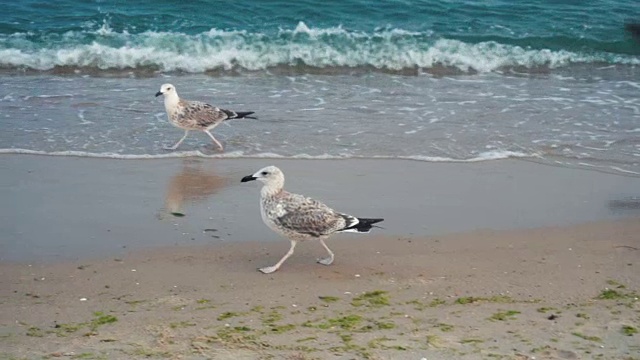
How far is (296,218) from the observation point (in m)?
7.30

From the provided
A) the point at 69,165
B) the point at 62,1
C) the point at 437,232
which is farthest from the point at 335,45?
the point at 437,232

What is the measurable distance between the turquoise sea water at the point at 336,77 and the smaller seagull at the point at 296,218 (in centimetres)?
283

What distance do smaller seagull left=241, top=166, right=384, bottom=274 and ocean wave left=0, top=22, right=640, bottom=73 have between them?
319 inches

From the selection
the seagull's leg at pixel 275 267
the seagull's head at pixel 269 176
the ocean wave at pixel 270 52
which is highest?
the seagull's head at pixel 269 176

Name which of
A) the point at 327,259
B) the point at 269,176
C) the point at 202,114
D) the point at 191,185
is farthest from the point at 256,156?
the point at 327,259

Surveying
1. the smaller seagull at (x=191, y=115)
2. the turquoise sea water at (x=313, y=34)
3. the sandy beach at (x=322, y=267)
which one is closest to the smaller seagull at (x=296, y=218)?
the sandy beach at (x=322, y=267)

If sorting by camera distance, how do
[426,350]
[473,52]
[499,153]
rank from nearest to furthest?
[426,350], [499,153], [473,52]

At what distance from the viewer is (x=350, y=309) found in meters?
6.31

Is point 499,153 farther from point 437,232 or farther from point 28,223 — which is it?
point 28,223

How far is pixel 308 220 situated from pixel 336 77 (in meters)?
7.79

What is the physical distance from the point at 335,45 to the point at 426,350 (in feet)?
38.3

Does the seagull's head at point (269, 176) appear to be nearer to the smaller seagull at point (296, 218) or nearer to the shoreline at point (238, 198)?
the smaller seagull at point (296, 218)

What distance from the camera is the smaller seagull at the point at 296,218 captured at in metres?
7.29

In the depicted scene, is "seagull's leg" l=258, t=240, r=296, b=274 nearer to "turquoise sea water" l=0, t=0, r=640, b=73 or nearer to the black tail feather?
the black tail feather
